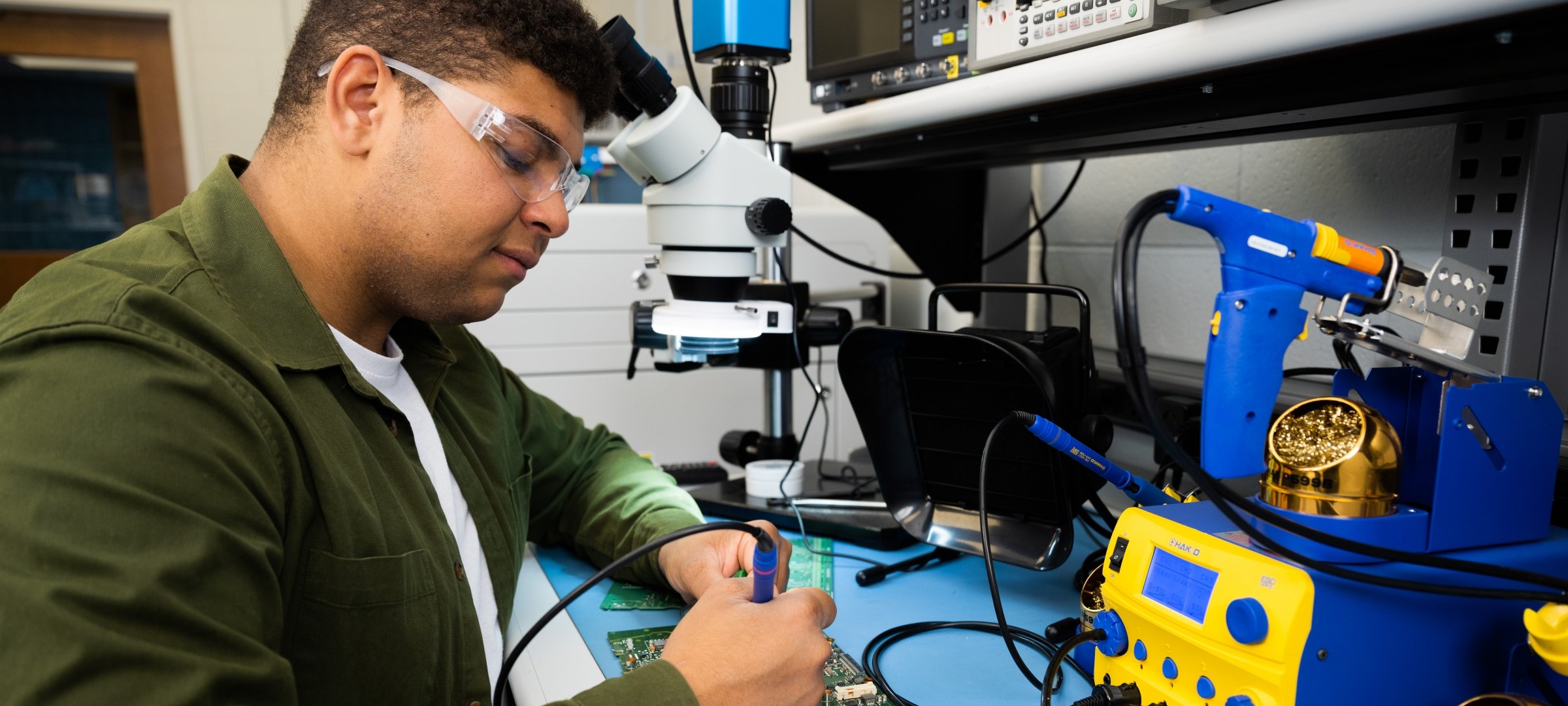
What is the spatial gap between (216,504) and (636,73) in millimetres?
570

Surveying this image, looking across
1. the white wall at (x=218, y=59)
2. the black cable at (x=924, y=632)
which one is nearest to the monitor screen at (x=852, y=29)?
the black cable at (x=924, y=632)

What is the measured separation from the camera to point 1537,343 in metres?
0.79

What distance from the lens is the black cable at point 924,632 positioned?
74 cm

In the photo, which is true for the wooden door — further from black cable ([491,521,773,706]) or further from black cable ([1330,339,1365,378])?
black cable ([1330,339,1365,378])

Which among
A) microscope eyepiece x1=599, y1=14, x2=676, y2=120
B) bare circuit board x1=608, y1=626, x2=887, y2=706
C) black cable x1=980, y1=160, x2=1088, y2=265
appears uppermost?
microscope eyepiece x1=599, y1=14, x2=676, y2=120

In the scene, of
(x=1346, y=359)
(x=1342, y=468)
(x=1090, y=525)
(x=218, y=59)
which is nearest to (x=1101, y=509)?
(x=1090, y=525)

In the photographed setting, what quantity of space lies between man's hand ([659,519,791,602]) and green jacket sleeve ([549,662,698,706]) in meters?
0.22

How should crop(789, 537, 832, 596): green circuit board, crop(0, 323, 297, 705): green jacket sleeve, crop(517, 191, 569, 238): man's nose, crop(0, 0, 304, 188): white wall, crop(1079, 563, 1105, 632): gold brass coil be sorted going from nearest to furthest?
crop(0, 323, 297, 705): green jacket sleeve → crop(1079, 563, 1105, 632): gold brass coil → crop(517, 191, 569, 238): man's nose → crop(789, 537, 832, 596): green circuit board → crop(0, 0, 304, 188): white wall

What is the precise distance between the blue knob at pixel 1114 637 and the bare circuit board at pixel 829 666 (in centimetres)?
18

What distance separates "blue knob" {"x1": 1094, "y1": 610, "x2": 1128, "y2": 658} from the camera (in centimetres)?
61

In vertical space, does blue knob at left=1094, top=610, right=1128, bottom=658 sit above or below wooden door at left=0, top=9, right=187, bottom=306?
below

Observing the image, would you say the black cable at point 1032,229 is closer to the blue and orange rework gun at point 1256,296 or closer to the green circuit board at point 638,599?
the green circuit board at point 638,599

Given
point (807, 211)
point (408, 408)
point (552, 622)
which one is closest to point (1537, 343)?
point (552, 622)

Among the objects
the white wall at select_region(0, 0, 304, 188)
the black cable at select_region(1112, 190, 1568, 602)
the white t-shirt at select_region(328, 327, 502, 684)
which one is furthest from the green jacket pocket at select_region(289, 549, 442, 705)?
the white wall at select_region(0, 0, 304, 188)
